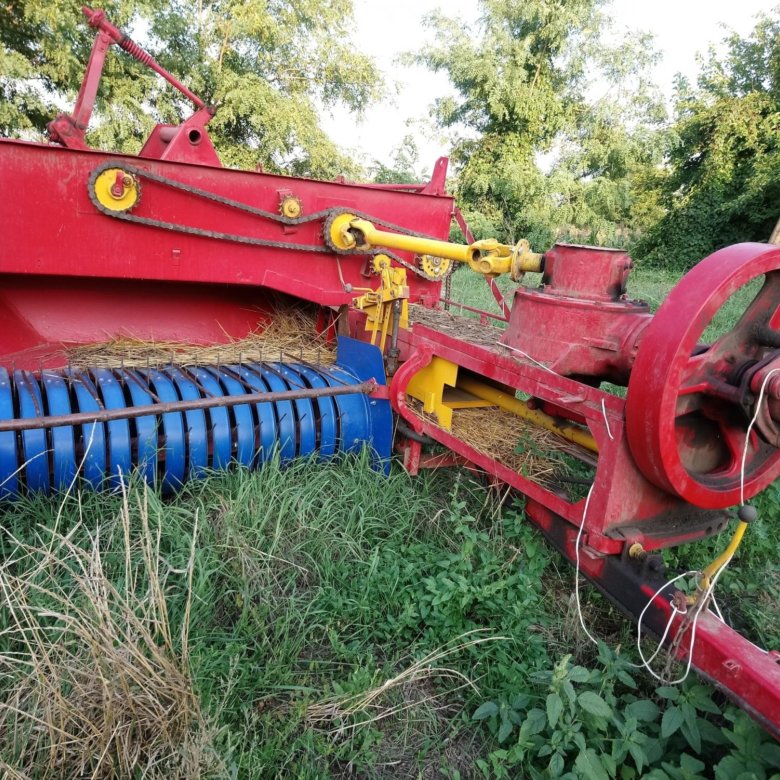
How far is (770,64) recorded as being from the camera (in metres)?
16.6

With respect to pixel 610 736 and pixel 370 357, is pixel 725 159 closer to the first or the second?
pixel 370 357

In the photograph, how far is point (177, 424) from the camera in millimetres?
2652

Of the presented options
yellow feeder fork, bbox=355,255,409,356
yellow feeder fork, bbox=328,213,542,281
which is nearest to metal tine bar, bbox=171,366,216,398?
yellow feeder fork, bbox=355,255,409,356

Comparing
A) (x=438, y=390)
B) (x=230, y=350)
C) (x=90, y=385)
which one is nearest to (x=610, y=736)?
(x=438, y=390)

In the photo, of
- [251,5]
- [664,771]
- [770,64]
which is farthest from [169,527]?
[770,64]

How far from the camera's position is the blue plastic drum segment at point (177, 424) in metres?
2.43

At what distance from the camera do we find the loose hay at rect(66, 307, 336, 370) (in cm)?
329

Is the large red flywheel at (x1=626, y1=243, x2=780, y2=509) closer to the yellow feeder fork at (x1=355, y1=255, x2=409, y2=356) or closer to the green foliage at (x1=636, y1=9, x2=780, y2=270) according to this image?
the yellow feeder fork at (x1=355, y1=255, x2=409, y2=356)

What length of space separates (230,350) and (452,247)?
161 centimetres

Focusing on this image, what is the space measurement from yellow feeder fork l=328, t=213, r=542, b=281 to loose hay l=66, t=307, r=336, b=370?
636 millimetres

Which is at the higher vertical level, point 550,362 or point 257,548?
point 550,362

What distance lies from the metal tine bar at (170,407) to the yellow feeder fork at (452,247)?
0.76 metres

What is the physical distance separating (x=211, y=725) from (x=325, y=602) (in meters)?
0.63

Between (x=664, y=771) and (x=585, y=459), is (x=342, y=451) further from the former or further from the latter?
(x=664, y=771)
